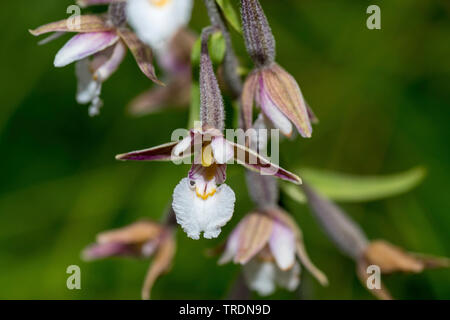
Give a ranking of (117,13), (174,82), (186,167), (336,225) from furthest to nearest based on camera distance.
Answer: (186,167), (174,82), (336,225), (117,13)

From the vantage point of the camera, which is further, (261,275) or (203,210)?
(261,275)

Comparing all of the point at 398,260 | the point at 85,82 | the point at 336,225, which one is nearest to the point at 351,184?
the point at 336,225

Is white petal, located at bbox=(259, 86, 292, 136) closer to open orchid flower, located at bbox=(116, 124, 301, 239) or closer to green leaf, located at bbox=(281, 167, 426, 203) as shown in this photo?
open orchid flower, located at bbox=(116, 124, 301, 239)

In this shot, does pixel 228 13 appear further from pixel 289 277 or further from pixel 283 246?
pixel 289 277

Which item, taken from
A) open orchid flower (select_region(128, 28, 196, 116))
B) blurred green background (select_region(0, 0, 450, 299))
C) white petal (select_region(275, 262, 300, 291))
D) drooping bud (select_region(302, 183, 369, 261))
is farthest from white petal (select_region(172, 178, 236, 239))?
blurred green background (select_region(0, 0, 450, 299))
